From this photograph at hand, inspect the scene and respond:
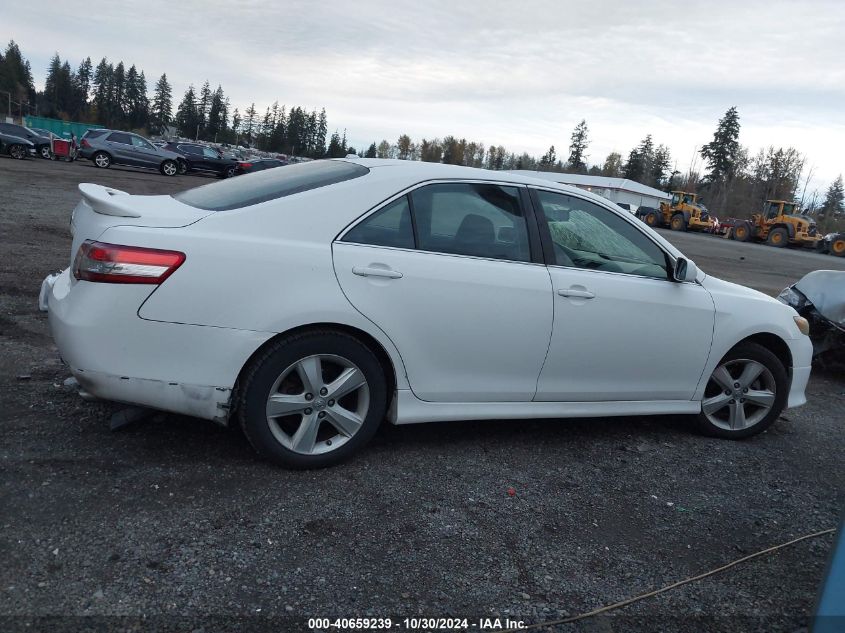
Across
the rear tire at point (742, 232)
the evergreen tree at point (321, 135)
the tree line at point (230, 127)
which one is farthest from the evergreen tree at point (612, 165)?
the rear tire at point (742, 232)

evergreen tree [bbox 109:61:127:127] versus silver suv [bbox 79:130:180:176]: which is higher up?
evergreen tree [bbox 109:61:127:127]

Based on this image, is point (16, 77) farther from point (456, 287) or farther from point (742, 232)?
point (456, 287)

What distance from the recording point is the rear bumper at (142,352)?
300 centimetres

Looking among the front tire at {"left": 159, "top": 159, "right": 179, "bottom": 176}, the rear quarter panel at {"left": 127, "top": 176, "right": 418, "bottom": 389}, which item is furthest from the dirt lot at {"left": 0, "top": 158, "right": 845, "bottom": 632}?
the front tire at {"left": 159, "top": 159, "right": 179, "bottom": 176}

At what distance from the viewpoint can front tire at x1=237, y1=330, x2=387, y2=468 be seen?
3.20 m

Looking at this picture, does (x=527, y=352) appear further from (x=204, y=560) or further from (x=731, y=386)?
(x=204, y=560)

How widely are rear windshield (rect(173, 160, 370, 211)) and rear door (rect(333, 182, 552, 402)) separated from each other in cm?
36

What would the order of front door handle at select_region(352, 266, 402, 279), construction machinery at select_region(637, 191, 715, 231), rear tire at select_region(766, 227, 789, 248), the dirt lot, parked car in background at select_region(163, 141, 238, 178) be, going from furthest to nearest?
construction machinery at select_region(637, 191, 715, 231) < rear tire at select_region(766, 227, 789, 248) < parked car in background at select_region(163, 141, 238, 178) < front door handle at select_region(352, 266, 402, 279) < the dirt lot

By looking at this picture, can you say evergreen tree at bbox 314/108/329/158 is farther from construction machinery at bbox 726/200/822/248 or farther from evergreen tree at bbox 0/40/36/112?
construction machinery at bbox 726/200/822/248

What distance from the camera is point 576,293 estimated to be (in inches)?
149

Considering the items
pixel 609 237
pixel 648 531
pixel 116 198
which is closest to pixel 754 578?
pixel 648 531

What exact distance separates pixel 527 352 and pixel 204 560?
76.6 inches

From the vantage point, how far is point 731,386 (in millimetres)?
4449

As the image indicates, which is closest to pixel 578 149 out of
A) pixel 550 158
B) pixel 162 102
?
pixel 550 158
